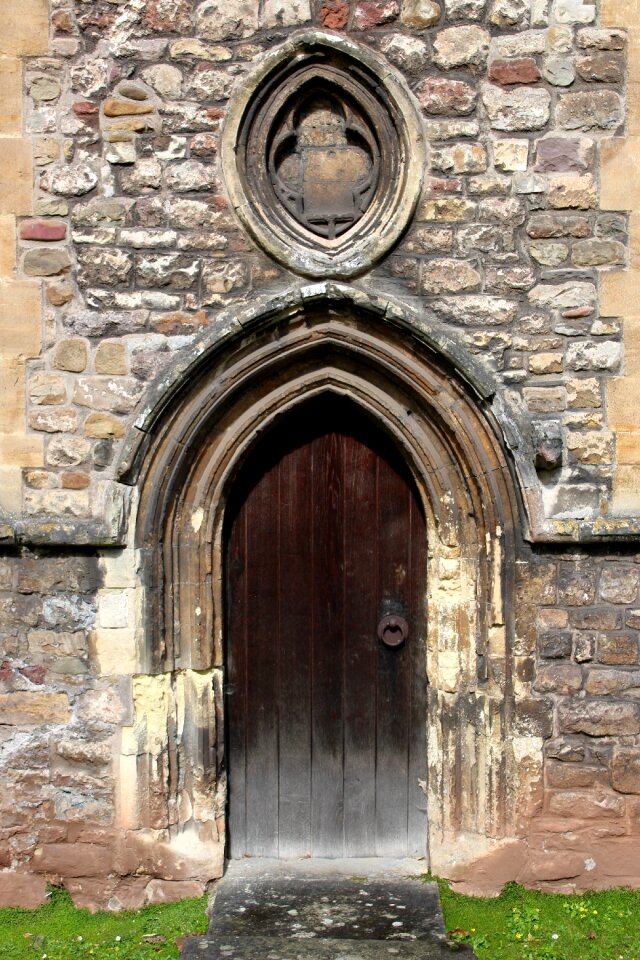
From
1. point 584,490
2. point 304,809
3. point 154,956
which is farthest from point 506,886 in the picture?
point 584,490

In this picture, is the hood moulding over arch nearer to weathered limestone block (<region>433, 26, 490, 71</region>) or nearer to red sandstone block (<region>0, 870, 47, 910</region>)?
weathered limestone block (<region>433, 26, 490, 71</region>)

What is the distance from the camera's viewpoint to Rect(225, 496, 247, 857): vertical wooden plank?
14.7 ft

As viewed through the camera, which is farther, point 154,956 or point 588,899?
point 588,899

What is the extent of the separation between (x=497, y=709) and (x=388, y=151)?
2638 millimetres

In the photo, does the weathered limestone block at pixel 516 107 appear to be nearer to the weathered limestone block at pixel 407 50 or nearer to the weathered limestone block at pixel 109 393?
the weathered limestone block at pixel 407 50

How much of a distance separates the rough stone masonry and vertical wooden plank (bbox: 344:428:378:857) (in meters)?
0.66

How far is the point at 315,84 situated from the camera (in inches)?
159

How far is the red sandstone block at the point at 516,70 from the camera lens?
12.9ft

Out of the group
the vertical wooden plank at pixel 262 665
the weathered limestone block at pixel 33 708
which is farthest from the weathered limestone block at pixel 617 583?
the weathered limestone block at pixel 33 708

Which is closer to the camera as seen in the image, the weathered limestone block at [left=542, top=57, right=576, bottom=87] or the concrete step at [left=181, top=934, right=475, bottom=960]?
the concrete step at [left=181, top=934, right=475, bottom=960]

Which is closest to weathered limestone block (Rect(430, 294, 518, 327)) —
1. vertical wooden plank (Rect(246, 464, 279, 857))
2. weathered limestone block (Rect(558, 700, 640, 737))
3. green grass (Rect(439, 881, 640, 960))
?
vertical wooden plank (Rect(246, 464, 279, 857))

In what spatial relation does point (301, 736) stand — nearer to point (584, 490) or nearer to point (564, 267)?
point (584, 490)

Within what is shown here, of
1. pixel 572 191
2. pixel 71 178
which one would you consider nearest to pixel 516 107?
pixel 572 191

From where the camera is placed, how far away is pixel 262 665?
4.50m
